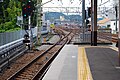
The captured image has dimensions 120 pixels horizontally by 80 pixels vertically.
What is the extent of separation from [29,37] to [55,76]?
852 inches

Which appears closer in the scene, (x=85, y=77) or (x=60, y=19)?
(x=85, y=77)

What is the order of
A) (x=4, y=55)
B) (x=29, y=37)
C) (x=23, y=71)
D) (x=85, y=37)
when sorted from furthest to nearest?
(x=85, y=37) → (x=29, y=37) → (x=4, y=55) → (x=23, y=71)

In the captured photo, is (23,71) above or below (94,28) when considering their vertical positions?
below

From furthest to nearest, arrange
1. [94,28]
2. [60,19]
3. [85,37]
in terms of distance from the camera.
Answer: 1. [60,19]
2. [85,37]
3. [94,28]

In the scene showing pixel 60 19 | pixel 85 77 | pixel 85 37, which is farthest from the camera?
pixel 60 19

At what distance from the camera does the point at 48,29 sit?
84.6 metres

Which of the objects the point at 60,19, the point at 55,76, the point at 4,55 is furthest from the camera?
the point at 60,19

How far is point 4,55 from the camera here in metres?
21.9

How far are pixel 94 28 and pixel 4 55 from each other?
10838 mm

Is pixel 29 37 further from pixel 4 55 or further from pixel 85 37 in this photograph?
pixel 4 55

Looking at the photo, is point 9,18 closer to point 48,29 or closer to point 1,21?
point 1,21

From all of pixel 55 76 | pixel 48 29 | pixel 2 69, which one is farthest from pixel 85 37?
pixel 48 29

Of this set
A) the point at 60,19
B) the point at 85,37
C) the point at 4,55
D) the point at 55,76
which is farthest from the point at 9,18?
the point at 60,19

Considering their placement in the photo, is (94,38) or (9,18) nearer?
(94,38)
